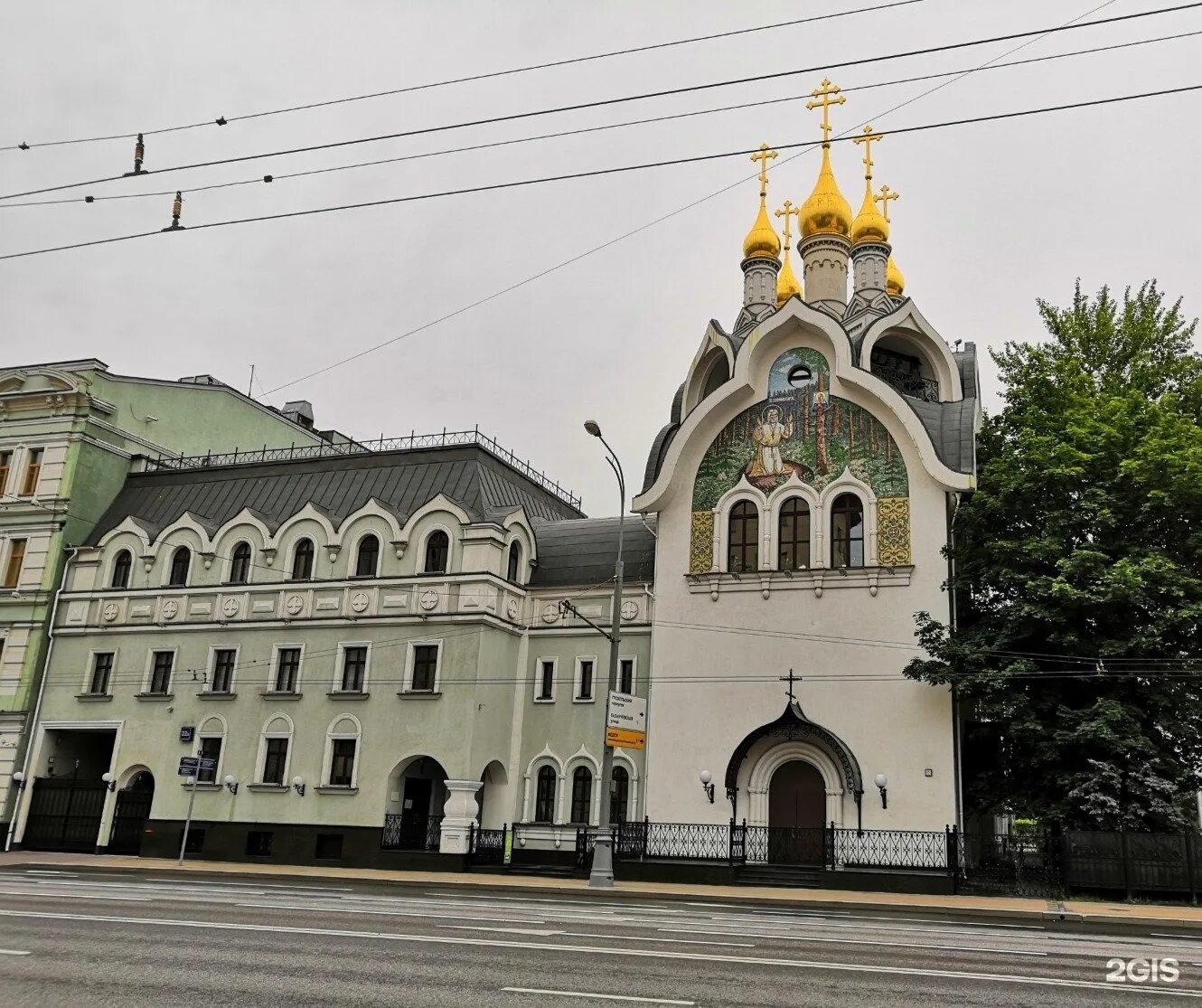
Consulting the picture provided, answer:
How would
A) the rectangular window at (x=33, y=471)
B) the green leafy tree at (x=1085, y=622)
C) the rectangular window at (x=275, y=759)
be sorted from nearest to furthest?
1. the green leafy tree at (x=1085, y=622)
2. the rectangular window at (x=275, y=759)
3. the rectangular window at (x=33, y=471)

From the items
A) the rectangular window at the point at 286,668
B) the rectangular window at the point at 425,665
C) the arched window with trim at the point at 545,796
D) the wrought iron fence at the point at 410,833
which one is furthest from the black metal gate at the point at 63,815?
the arched window with trim at the point at 545,796

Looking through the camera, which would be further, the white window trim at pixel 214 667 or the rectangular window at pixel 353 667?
the white window trim at pixel 214 667

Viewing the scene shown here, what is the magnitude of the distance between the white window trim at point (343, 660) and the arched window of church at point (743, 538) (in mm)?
9963

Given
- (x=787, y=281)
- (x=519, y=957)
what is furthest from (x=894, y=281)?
(x=519, y=957)

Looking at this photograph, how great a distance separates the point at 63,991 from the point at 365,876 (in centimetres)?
1674

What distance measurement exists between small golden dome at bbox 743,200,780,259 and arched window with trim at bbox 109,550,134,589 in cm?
2163

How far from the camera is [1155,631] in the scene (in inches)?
902

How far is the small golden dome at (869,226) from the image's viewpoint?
119 feet

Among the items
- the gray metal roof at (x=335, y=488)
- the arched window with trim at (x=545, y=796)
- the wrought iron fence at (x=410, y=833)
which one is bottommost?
the wrought iron fence at (x=410, y=833)

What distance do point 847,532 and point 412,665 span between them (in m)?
11.8

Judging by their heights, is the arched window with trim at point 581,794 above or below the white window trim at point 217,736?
below

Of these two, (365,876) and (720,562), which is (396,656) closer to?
(365,876)

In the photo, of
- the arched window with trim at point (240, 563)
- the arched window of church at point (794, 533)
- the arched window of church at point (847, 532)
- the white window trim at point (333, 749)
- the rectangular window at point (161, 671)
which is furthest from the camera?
the arched window with trim at point (240, 563)

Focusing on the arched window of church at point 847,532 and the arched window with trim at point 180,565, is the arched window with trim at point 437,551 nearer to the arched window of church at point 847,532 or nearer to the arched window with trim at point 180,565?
the arched window with trim at point 180,565
